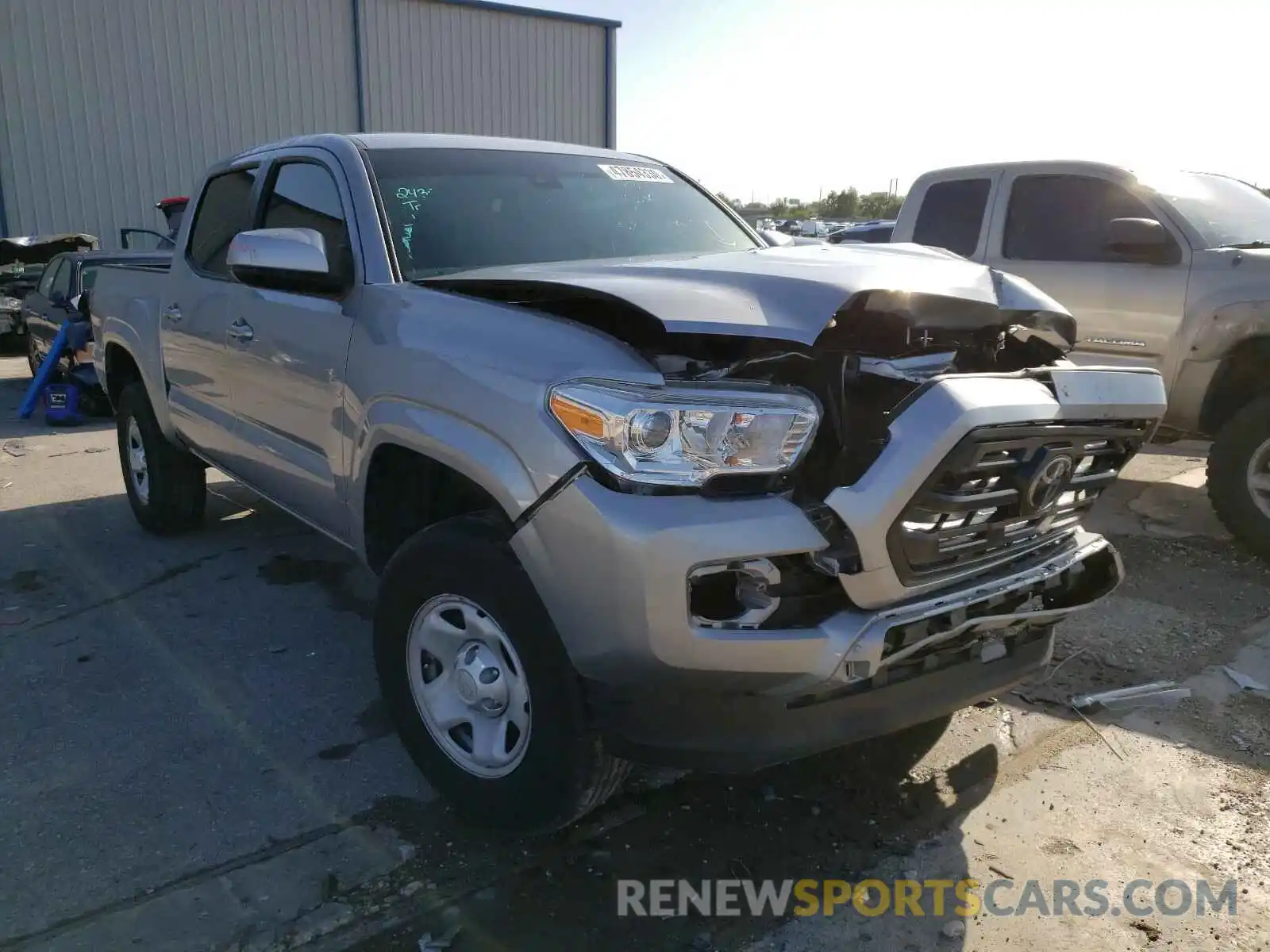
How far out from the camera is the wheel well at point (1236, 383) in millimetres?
4995

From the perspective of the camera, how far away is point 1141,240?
520 cm

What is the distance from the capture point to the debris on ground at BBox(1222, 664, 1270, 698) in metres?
3.55

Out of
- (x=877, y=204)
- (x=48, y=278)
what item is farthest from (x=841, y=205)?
(x=48, y=278)

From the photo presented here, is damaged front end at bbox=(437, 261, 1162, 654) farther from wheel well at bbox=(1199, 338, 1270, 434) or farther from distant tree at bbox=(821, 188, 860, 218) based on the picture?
distant tree at bbox=(821, 188, 860, 218)

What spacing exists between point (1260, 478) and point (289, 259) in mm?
4659

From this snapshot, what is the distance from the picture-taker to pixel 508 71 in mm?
18594

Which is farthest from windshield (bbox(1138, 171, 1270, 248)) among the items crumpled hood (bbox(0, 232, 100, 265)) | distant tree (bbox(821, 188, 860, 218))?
distant tree (bbox(821, 188, 860, 218))

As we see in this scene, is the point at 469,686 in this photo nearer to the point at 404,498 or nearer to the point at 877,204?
the point at 404,498

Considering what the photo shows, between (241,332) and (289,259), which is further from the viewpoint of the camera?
(241,332)

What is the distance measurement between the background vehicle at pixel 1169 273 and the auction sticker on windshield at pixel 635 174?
2.28 metres

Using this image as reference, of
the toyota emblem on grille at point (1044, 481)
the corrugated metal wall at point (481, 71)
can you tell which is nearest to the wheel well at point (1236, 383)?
the toyota emblem on grille at point (1044, 481)

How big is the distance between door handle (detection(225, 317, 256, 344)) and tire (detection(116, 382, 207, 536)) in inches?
57.3

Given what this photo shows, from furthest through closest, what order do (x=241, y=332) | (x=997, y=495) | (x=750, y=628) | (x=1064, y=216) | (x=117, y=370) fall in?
(x=1064, y=216)
(x=117, y=370)
(x=241, y=332)
(x=997, y=495)
(x=750, y=628)

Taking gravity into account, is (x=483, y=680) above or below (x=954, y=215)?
below
